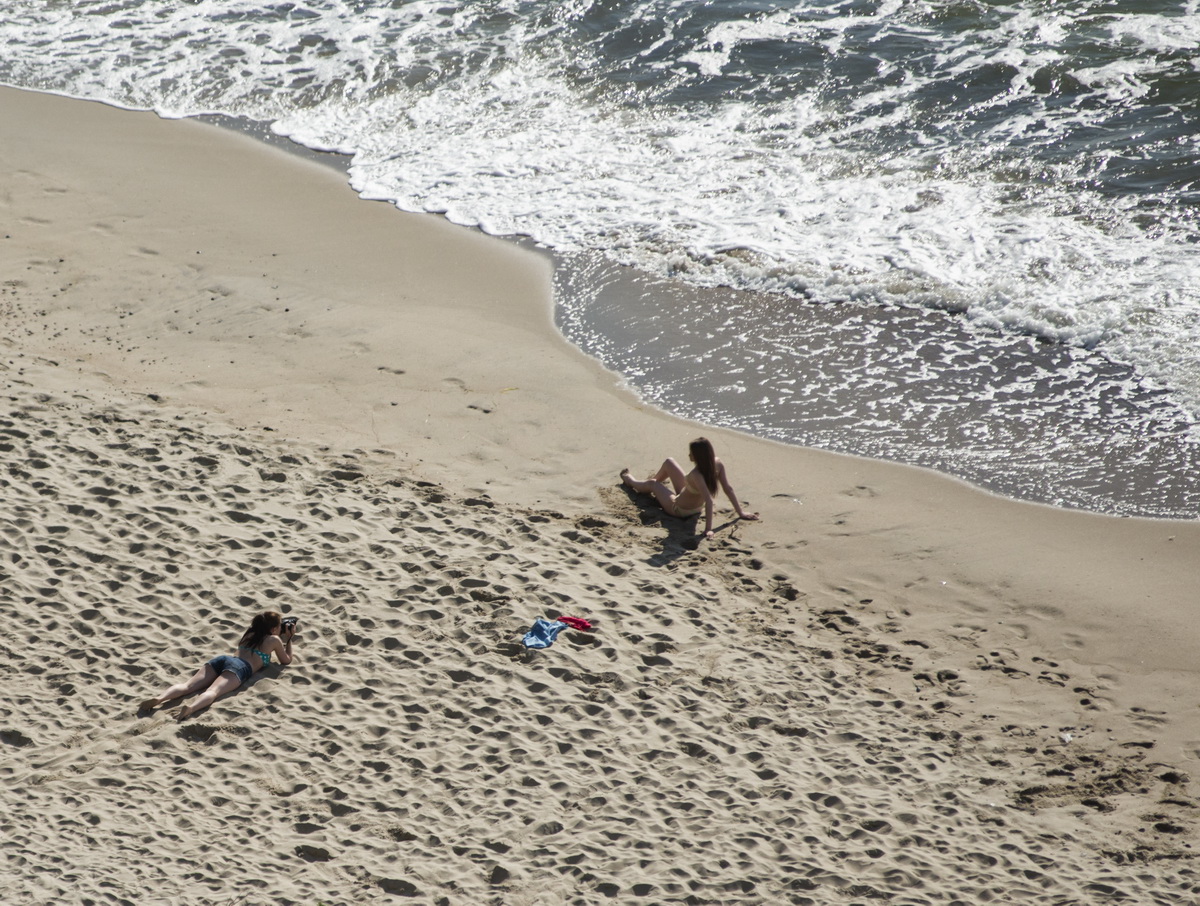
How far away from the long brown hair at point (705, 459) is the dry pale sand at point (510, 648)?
1.47 feet

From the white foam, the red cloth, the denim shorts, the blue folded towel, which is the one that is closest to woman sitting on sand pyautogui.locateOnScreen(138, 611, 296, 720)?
the denim shorts

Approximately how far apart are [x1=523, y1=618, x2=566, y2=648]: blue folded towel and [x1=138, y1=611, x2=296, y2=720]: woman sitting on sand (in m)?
1.49

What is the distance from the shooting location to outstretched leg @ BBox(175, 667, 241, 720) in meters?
6.31

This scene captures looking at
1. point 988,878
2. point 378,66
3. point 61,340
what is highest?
point 378,66

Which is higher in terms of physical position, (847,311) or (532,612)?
(847,311)

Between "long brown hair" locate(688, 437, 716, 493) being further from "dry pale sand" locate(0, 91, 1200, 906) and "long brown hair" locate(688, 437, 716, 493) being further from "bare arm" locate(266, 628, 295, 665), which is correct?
"bare arm" locate(266, 628, 295, 665)

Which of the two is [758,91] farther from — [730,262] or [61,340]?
[61,340]

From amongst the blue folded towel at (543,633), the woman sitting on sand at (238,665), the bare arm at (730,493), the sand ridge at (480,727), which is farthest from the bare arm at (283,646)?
the bare arm at (730,493)

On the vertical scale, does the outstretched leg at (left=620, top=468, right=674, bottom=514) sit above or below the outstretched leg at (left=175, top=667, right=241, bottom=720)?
above

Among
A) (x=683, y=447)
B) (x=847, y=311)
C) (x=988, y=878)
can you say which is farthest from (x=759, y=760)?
(x=847, y=311)

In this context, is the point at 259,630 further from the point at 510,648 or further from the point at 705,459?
the point at 705,459

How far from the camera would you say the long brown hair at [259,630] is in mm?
6613

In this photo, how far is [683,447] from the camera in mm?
9383

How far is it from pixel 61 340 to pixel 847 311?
762cm
